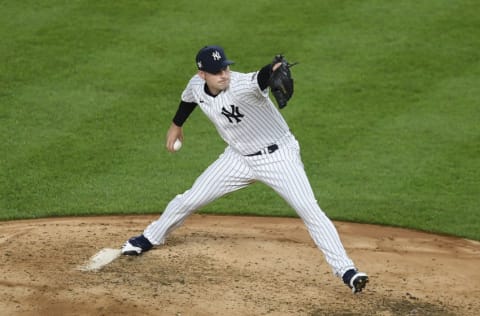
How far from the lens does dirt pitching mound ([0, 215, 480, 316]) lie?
7082mm

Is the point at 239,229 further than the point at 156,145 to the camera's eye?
No

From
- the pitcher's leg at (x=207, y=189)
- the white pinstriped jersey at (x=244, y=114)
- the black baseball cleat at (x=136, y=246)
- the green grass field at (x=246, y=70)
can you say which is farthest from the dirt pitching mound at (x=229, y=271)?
the white pinstriped jersey at (x=244, y=114)

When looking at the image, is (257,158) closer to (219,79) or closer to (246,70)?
(219,79)

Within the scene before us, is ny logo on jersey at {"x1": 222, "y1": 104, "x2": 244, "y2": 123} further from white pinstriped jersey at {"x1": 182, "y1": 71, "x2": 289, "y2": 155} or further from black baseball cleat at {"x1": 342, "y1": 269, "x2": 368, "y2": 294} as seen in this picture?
black baseball cleat at {"x1": 342, "y1": 269, "x2": 368, "y2": 294}

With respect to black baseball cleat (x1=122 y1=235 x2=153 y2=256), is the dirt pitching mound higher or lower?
lower

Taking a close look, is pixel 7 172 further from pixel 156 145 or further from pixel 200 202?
pixel 200 202

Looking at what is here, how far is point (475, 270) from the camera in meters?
7.93

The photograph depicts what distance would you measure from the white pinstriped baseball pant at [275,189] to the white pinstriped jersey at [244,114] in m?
0.11

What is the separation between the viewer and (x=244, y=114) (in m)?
7.19

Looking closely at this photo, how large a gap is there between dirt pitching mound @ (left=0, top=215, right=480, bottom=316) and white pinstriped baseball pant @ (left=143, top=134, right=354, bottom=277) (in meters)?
0.34

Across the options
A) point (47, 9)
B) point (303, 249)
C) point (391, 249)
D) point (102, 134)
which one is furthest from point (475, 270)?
point (47, 9)

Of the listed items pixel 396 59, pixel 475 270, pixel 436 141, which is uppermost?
pixel 396 59

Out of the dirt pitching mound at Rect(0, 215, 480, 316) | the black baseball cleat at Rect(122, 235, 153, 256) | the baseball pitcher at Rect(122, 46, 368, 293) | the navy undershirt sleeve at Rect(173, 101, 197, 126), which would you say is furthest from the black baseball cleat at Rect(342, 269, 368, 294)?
the navy undershirt sleeve at Rect(173, 101, 197, 126)

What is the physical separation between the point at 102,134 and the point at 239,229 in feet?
7.67
